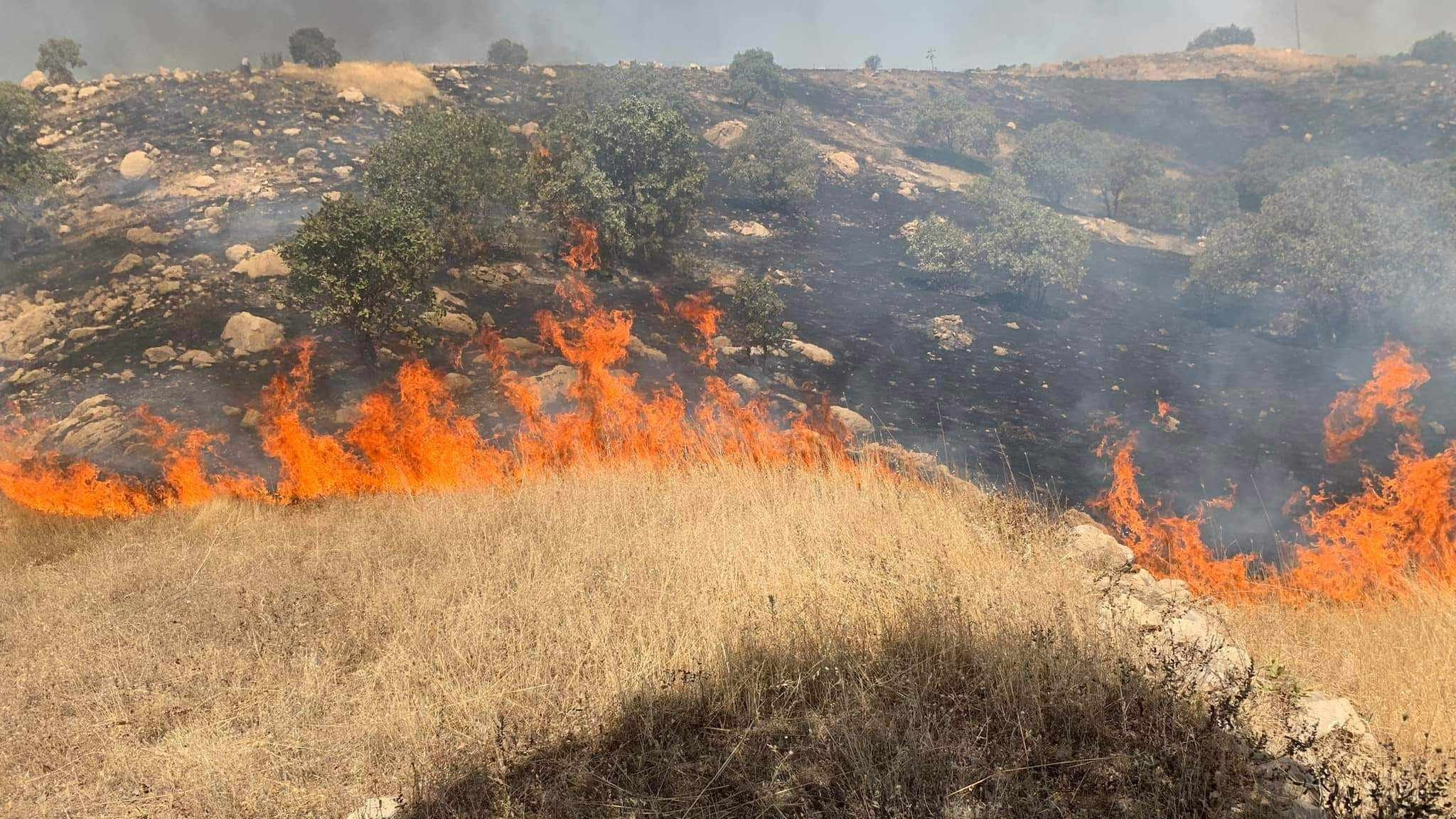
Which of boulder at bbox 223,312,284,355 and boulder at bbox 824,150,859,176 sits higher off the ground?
boulder at bbox 824,150,859,176

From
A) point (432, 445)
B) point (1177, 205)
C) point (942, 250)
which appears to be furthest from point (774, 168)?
point (1177, 205)

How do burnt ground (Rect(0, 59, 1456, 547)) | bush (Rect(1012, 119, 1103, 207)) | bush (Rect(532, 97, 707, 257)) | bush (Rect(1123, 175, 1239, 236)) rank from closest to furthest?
burnt ground (Rect(0, 59, 1456, 547)) < bush (Rect(532, 97, 707, 257)) < bush (Rect(1123, 175, 1239, 236)) < bush (Rect(1012, 119, 1103, 207))

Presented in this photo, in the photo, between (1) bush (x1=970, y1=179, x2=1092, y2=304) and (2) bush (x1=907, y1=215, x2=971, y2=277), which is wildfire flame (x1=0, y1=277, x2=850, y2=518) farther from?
(1) bush (x1=970, y1=179, x2=1092, y2=304)

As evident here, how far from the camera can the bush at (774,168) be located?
35.9m

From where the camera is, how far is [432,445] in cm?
1267

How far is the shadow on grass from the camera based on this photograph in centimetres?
367

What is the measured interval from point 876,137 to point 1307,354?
118 feet

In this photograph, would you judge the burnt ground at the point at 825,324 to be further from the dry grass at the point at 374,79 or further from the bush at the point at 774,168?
the dry grass at the point at 374,79

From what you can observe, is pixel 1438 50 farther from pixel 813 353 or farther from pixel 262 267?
pixel 262 267

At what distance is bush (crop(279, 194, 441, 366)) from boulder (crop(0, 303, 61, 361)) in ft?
28.3

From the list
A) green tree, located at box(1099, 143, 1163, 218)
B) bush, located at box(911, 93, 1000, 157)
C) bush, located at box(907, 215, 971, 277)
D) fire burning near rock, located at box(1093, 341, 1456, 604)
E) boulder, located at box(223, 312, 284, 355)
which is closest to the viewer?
fire burning near rock, located at box(1093, 341, 1456, 604)

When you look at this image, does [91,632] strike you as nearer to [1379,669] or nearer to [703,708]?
[703,708]

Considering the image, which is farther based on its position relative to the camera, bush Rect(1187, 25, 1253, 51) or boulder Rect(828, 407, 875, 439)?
bush Rect(1187, 25, 1253, 51)

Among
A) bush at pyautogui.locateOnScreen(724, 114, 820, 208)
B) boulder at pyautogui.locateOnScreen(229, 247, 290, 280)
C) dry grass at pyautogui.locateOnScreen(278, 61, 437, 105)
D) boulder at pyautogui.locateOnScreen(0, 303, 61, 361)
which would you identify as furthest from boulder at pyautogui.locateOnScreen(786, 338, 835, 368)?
dry grass at pyautogui.locateOnScreen(278, 61, 437, 105)
